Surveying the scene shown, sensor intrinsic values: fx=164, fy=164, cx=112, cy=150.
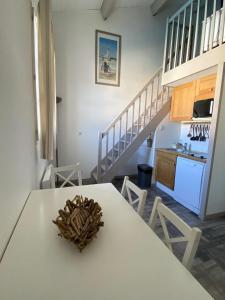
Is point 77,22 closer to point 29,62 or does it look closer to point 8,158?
point 29,62

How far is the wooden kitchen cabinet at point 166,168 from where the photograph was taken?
309cm

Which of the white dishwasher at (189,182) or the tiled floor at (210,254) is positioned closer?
the tiled floor at (210,254)

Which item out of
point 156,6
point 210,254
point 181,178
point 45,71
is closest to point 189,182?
point 181,178

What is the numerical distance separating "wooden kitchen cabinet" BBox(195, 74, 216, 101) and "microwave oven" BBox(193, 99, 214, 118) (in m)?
0.11

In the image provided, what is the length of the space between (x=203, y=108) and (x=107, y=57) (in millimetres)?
2347

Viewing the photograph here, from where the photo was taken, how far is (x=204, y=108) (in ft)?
8.45

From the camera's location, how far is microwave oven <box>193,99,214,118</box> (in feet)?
8.09

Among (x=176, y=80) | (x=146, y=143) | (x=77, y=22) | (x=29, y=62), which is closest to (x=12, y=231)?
(x=29, y=62)

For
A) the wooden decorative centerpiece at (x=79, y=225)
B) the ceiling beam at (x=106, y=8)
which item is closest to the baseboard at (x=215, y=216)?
→ the wooden decorative centerpiece at (x=79, y=225)

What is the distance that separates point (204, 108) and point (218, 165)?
Result: 2.97 ft

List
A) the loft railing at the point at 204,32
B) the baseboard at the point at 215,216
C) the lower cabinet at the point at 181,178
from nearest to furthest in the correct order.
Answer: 1. the loft railing at the point at 204,32
2. the baseboard at the point at 215,216
3. the lower cabinet at the point at 181,178

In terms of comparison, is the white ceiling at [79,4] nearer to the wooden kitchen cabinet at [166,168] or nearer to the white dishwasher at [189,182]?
the wooden kitchen cabinet at [166,168]

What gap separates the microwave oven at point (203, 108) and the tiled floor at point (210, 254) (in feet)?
5.16

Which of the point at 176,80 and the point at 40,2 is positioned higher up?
the point at 40,2
